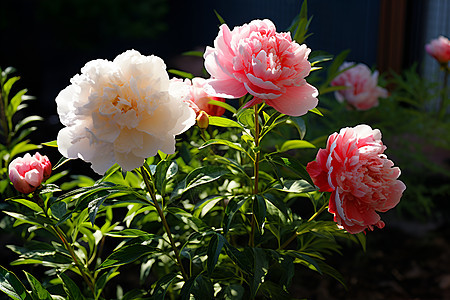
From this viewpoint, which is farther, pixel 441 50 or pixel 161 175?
pixel 441 50

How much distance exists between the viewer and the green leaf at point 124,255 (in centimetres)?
72

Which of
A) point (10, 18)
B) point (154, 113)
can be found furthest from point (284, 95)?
point (10, 18)

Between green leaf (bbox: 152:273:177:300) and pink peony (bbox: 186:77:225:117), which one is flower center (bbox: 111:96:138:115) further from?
green leaf (bbox: 152:273:177:300)

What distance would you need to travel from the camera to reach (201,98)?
787mm

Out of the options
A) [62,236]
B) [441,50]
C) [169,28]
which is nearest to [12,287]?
[62,236]

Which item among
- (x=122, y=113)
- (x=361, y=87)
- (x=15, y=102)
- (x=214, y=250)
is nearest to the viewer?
(x=122, y=113)

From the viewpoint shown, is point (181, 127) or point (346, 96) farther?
point (346, 96)

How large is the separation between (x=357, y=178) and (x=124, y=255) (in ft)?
1.19

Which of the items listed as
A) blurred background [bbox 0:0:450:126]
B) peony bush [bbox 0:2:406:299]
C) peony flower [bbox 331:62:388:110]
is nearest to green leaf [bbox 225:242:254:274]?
peony bush [bbox 0:2:406:299]

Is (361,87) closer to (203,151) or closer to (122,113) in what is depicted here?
(203,151)

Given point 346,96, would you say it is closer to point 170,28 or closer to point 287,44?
point 287,44

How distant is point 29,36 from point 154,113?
5933mm

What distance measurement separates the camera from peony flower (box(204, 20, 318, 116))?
0.63 meters

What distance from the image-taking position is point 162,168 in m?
0.76
